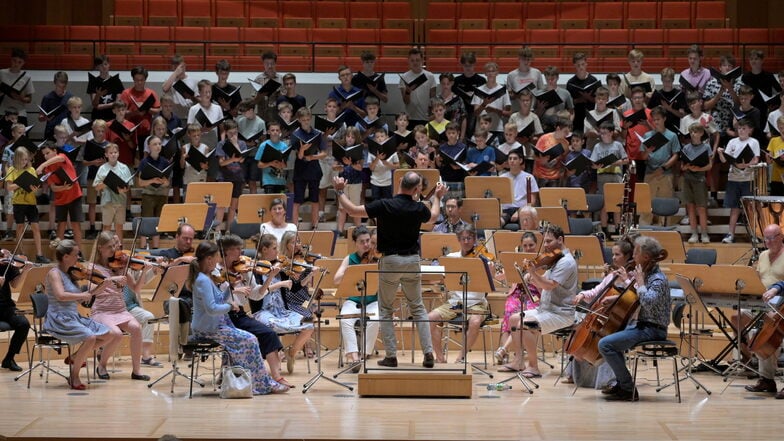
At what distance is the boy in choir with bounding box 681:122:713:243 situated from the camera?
11031 mm

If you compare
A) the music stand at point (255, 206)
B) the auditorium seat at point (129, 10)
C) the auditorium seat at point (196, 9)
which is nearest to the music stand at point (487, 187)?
the music stand at point (255, 206)

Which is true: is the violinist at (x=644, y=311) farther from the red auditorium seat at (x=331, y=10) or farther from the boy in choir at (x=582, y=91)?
the red auditorium seat at (x=331, y=10)

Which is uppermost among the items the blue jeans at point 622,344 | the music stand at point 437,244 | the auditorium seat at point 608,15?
the auditorium seat at point 608,15

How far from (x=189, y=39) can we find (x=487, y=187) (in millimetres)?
6042

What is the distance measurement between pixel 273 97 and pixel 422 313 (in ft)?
18.5

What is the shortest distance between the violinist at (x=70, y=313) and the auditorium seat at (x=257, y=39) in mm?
7244

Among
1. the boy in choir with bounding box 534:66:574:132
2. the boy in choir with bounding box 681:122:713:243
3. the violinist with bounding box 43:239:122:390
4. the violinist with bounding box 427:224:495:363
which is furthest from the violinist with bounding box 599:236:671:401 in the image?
the boy in choir with bounding box 534:66:574:132

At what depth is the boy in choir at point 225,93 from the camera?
12164 millimetres

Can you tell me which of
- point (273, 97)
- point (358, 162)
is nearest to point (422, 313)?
point (358, 162)

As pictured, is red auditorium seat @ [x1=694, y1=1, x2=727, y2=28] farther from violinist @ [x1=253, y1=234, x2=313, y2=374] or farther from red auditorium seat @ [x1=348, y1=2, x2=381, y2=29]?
violinist @ [x1=253, y1=234, x2=313, y2=374]

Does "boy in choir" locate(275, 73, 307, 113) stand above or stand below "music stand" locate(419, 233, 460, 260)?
above

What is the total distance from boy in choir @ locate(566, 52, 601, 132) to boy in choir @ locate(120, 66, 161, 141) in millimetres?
4748

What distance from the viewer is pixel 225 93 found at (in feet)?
39.8

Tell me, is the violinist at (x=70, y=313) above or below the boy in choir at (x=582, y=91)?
below
